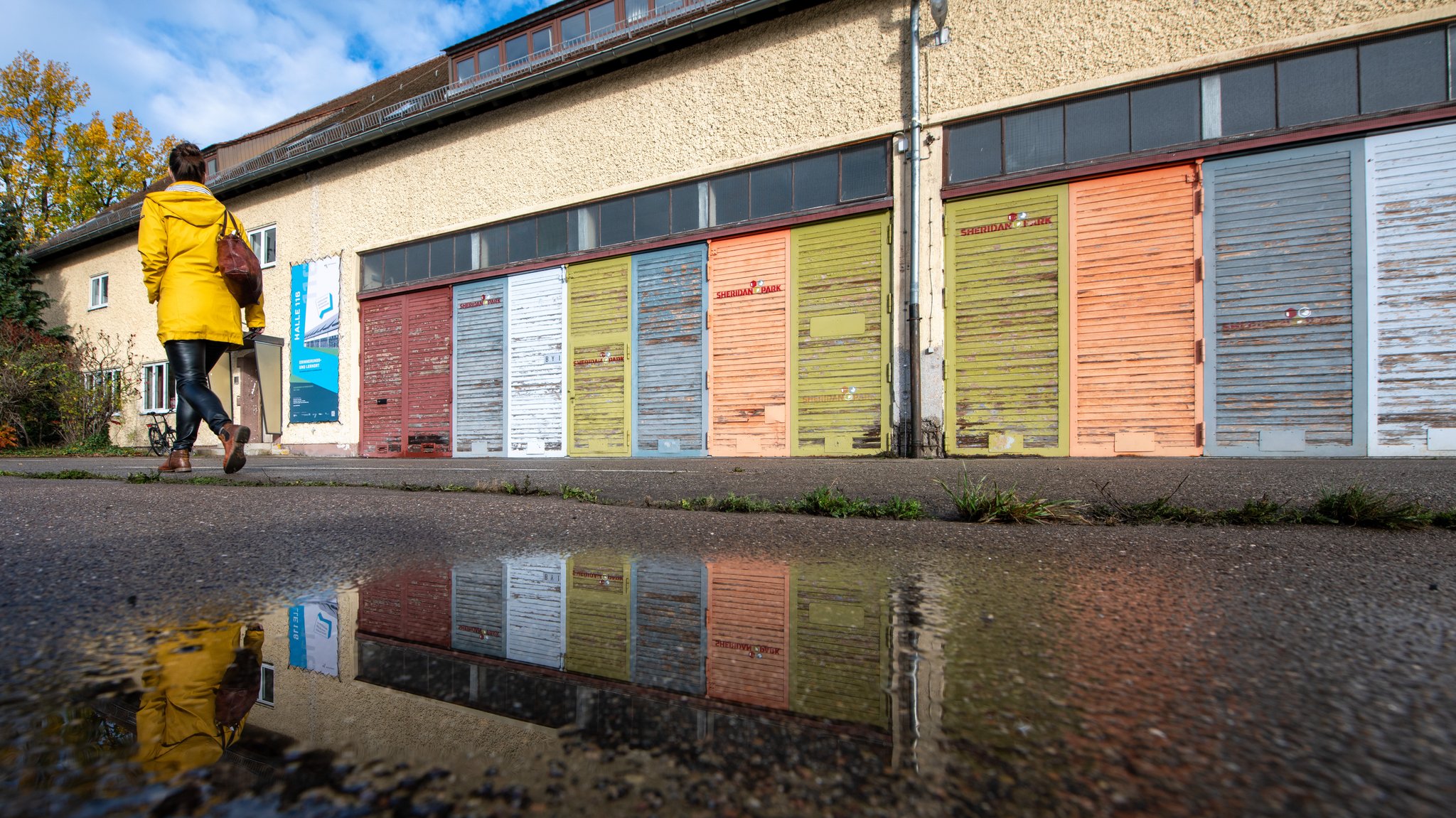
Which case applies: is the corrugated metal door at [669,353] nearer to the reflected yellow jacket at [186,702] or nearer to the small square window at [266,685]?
the reflected yellow jacket at [186,702]

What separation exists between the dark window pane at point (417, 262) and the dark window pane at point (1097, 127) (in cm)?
1280

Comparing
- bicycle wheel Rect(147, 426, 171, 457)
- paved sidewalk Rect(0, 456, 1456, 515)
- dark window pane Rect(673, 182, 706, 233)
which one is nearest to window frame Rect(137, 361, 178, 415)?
bicycle wheel Rect(147, 426, 171, 457)

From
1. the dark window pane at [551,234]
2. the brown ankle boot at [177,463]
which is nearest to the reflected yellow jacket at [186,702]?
the brown ankle boot at [177,463]

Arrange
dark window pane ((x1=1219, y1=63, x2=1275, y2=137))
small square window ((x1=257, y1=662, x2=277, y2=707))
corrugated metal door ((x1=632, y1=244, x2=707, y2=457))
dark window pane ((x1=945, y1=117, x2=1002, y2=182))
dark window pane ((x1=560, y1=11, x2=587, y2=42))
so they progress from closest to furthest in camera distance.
→ small square window ((x1=257, y1=662, x2=277, y2=707))
dark window pane ((x1=1219, y1=63, x2=1275, y2=137))
dark window pane ((x1=945, y1=117, x2=1002, y2=182))
corrugated metal door ((x1=632, y1=244, x2=707, y2=457))
dark window pane ((x1=560, y1=11, x2=587, y2=42))

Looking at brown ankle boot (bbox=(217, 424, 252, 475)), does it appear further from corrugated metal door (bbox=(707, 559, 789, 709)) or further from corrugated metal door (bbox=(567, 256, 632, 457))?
corrugated metal door (bbox=(567, 256, 632, 457))

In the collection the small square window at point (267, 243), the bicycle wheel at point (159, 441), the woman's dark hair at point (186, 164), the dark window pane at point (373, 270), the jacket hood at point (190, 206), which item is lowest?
the bicycle wheel at point (159, 441)

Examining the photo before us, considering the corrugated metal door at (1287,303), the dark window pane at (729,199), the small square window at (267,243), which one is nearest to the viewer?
the corrugated metal door at (1287,303)

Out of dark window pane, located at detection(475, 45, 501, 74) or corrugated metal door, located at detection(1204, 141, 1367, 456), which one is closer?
corrugated metal door, located at detection(1204, 141, 1367, 456)

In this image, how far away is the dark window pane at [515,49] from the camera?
45.6 feet

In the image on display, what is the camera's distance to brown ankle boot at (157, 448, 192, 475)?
4973 mm

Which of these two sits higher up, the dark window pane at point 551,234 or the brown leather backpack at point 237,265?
the dark window pane at point 551,234

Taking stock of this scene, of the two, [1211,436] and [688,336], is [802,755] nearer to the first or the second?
[1211,436]

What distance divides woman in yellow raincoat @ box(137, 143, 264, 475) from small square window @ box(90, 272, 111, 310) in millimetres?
22779

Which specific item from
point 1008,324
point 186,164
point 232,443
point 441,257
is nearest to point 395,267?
point 441,257
